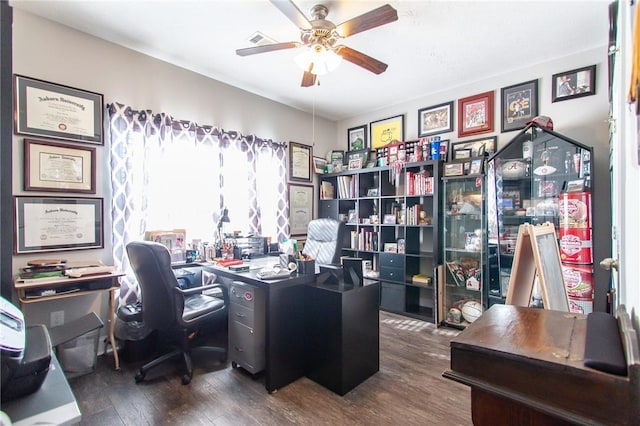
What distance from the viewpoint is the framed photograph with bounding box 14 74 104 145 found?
225 cm

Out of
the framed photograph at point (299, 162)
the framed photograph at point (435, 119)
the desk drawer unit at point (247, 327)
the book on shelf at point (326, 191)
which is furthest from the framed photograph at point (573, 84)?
the desk drawer unit at point (247, 327)

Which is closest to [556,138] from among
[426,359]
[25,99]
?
[426,359]

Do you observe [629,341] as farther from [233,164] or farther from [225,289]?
[233,164]

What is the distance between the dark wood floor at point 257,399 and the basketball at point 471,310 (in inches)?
34.9

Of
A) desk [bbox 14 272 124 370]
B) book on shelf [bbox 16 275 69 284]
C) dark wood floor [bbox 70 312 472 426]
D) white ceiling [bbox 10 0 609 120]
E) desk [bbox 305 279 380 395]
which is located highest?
white ceiling [bbox 10 0 609 120]

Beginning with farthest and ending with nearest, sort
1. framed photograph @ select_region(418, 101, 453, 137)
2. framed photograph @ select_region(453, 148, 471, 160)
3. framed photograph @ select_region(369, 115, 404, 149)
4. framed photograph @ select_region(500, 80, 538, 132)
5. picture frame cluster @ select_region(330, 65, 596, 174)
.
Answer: framed photograph @ select_region(369, 115, 404, 149) < framed photograph @ select_region(418, 101, 453, 137) < framed photograph @ select_region(453, 148, 471, 160) < framed photograph @ select_region(500, 80, 538, 132) < picture frame cluster @ select_region(330, 65, 596, 174)

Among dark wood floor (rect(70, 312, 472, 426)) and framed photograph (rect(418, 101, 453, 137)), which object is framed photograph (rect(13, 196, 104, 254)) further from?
framed photograph (rect(418, 101, 453, 137))

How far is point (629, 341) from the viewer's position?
602 millimetres

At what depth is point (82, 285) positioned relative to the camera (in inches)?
87.4

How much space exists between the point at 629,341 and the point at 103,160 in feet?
10.8

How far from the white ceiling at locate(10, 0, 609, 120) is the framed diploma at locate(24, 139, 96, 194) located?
3.30ft

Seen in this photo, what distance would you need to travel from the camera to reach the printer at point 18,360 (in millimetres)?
698

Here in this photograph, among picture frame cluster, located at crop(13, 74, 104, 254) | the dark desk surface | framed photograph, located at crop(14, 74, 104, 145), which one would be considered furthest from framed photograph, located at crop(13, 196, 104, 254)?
the dark desk surface

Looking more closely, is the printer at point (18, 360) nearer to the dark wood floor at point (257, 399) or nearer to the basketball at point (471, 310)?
the dark wood floor at point (257, 399)
